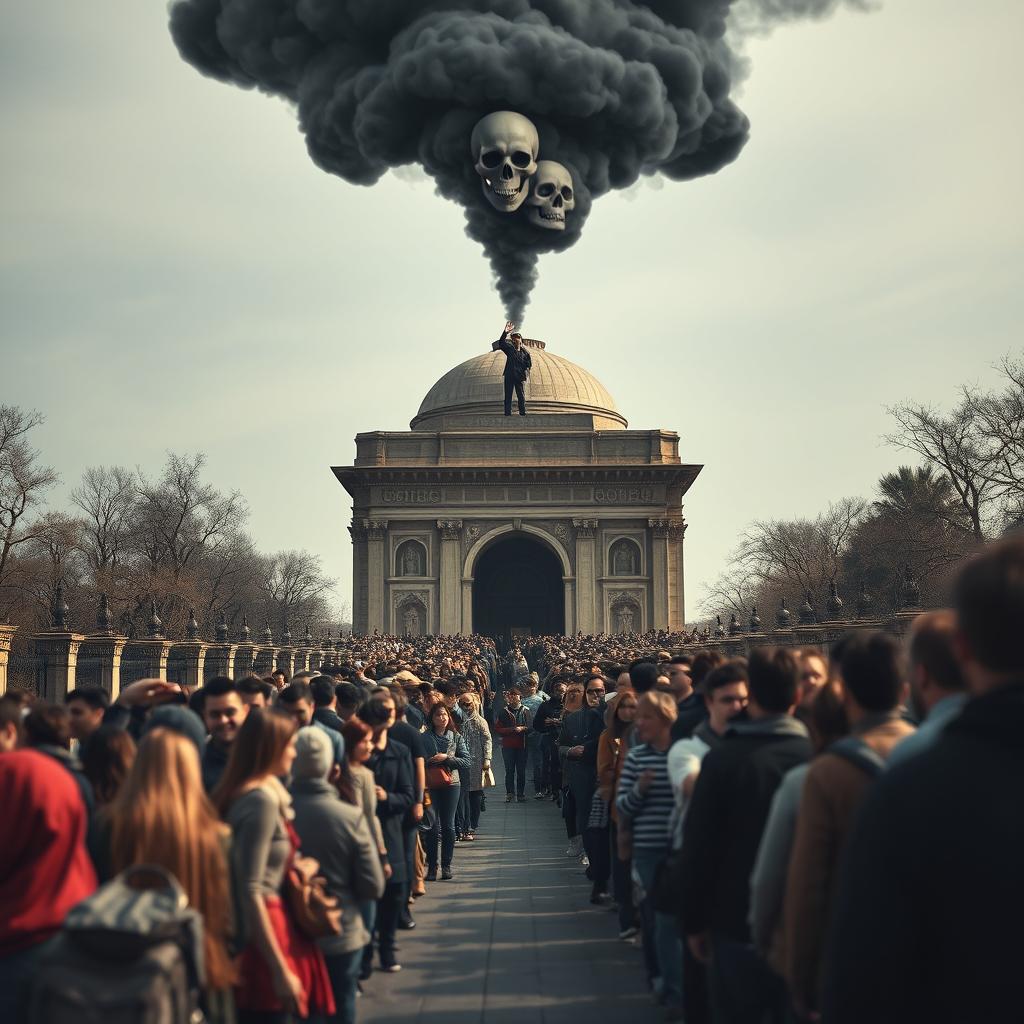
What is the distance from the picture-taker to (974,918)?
2.40 metres

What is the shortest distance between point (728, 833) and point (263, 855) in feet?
5.79

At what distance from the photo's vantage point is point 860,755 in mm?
3936

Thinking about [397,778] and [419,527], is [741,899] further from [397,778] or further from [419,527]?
[419,527]

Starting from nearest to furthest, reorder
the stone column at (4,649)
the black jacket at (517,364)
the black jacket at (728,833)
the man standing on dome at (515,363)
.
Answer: the black jacket at (728,833)
the stone column at (4,649)
the man standing on dome at (515,363)
the black jacket at (517,364)

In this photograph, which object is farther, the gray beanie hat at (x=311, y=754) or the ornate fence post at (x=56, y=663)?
the ornate fence post at (x=56, y=663)

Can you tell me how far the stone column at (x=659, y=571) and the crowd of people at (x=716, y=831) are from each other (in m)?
49.7

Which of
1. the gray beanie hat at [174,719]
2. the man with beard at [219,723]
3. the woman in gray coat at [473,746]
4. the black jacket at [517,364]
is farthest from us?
the black jacket at [517,364]

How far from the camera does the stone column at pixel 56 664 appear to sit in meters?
19.3

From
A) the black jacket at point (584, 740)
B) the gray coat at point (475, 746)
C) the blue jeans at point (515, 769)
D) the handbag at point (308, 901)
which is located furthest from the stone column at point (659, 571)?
the handbag at point (308, 901)

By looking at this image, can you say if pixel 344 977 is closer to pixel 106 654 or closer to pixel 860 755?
pixel 860 755

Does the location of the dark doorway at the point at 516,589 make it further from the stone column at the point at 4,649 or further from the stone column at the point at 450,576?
the stone column at the point at 4,649

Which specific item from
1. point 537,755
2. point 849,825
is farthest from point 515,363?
point 849,825

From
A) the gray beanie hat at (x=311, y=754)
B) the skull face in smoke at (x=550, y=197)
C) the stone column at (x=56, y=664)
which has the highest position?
the skull face in smoke at (x=550, y=197)

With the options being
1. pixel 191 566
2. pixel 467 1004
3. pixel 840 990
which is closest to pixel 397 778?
pixel 467 1004
